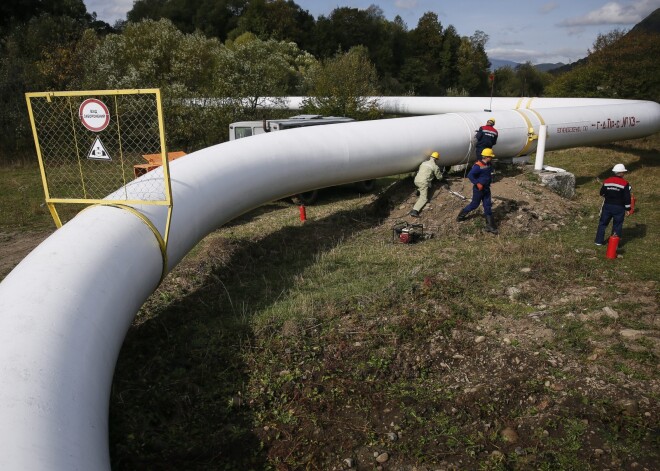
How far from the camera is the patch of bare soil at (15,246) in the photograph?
349 inches

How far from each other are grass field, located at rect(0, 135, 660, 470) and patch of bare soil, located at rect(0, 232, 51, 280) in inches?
126

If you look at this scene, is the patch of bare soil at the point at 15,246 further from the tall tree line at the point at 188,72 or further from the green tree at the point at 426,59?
the green tree at the point at 426,59

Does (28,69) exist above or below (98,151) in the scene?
above

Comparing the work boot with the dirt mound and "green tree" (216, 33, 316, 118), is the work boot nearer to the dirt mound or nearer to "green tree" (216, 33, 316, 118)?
the dirt mound

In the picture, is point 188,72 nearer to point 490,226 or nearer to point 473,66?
point 490,226

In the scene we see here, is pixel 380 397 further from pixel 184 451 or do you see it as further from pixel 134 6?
pixel 134 6

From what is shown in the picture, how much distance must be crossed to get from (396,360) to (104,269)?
2929 millimetres

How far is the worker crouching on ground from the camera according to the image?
10.2 metres

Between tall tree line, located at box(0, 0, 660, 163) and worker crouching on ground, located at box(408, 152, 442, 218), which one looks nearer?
worker crouching on ground, located at box(408, 152, 442, 218)

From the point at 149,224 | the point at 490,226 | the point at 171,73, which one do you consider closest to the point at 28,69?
the point at 171,73

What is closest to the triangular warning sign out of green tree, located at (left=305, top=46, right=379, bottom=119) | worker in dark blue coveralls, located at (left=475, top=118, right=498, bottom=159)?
worker in dark blue coveralls, located at (left=475, top=118, right=498, bottom=159)

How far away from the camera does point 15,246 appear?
394 inches

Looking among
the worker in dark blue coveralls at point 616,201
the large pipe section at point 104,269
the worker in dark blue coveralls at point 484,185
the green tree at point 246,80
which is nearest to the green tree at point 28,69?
the green tree at point 246,80

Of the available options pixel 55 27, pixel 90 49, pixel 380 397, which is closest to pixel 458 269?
pixel 380 397
